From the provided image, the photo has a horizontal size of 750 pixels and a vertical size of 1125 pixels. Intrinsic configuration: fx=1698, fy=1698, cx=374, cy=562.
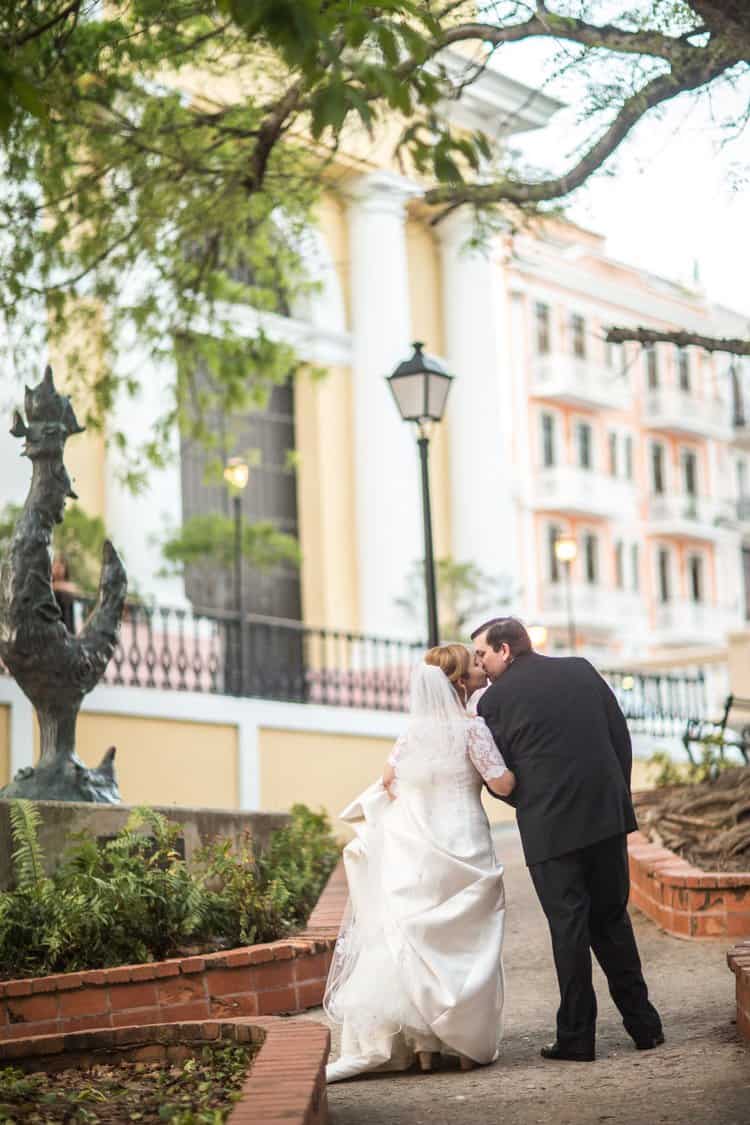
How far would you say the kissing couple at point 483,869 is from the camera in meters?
6.76

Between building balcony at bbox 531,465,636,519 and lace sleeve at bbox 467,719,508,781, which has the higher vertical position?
building balcony at bbox 531,465,636,519

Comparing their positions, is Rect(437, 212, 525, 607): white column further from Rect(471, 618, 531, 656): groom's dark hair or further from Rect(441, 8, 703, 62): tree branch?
Rect(471, 618, 531, 656): groom's dark hair

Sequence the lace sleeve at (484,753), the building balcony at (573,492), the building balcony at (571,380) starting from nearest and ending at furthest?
the lace sleeve at (484,753)
the building balcony at (573,492)
the building balcony at (571,380)

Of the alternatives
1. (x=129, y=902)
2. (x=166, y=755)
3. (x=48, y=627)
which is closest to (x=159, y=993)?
(x=129, y=902)

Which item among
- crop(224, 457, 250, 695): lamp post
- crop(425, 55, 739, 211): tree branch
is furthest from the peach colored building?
crop(425, 55, 739, 211): tree branch

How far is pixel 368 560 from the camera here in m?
31.8

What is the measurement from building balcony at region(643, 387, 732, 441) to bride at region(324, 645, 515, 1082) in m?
45.6

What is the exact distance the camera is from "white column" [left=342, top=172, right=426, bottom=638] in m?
31.8

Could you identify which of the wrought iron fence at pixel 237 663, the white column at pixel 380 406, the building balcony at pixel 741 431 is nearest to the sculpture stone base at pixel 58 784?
the wrought iron fence at pixel 237 663

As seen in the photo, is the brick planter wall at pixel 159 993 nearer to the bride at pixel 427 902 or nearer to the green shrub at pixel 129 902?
the green shrub at pixel 129 902

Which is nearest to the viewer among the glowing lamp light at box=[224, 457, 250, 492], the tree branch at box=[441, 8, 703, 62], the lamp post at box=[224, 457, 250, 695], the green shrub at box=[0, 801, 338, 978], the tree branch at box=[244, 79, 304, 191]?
the green shrub at box=[0, 801, 338, 978]

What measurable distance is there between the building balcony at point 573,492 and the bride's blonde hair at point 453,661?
40.0m

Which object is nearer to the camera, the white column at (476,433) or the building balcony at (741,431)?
the white column at (476,433)

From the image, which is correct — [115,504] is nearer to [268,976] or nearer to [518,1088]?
[268,976]
